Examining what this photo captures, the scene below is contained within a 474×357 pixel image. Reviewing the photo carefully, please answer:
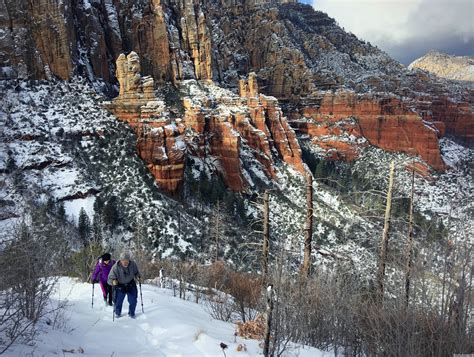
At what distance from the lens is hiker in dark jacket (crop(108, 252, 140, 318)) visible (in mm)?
7871

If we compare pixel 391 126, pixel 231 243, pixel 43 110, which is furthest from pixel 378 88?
pixel 43 110

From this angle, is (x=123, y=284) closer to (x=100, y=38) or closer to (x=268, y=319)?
(x=268, y=319)

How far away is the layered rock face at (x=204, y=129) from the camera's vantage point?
36875 millimetres

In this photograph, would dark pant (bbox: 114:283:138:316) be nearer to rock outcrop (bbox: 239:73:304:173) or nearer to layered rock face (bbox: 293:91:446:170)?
rock outcrop (bbox: 239:73:304:173)

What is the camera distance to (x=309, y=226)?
11.9 m

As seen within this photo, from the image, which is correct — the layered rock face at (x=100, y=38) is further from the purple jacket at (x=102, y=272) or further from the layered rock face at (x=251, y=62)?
the purple jacket at (x=102, y=272)

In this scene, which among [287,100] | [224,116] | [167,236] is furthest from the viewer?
[287,100]

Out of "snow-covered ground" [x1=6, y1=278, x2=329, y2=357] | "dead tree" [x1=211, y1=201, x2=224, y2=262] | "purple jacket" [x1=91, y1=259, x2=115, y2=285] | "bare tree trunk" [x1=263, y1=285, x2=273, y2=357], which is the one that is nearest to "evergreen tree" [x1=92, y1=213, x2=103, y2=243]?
"dead tree" [x1=211, y1=201, x2=224, y2=262]

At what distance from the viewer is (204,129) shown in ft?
154

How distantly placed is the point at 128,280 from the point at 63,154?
29832mm

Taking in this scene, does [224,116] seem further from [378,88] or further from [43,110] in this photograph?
[378,88]

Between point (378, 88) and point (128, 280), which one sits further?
point (378, 88)

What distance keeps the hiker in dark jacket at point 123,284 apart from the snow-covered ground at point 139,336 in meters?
0.27

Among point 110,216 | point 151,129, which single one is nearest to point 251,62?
point 151,129
